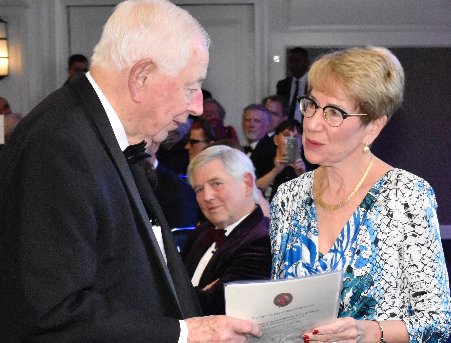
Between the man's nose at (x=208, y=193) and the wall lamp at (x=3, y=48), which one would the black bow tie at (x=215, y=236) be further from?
the wall lamp at (x=3, y=48)

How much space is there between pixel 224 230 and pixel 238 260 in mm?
313

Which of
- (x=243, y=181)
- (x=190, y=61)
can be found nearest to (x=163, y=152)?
(x=243, y=181)

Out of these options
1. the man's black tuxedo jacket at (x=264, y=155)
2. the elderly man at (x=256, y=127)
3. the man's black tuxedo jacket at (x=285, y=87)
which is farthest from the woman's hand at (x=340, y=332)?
the man's black tuxedo jacket at (x=285, y=87)

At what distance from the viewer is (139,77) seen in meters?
2.08

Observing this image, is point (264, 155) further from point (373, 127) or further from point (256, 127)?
point (373, 127)

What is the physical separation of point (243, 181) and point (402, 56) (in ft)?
21.2

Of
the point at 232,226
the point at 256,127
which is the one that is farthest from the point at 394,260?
the point at 256,127

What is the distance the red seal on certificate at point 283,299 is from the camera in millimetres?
2303

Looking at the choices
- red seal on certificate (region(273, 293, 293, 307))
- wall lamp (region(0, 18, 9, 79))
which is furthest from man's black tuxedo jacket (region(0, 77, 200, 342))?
wall lamp (region(0, 18, 9, 79))

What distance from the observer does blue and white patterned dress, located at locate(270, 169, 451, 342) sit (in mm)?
2504

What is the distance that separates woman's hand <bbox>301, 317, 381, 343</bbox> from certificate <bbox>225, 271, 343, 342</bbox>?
1.4 inches

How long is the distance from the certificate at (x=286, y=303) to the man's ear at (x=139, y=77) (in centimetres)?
57

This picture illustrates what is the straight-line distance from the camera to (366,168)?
8.95ft

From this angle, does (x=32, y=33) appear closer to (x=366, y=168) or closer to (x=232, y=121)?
(x=232, y=121)
